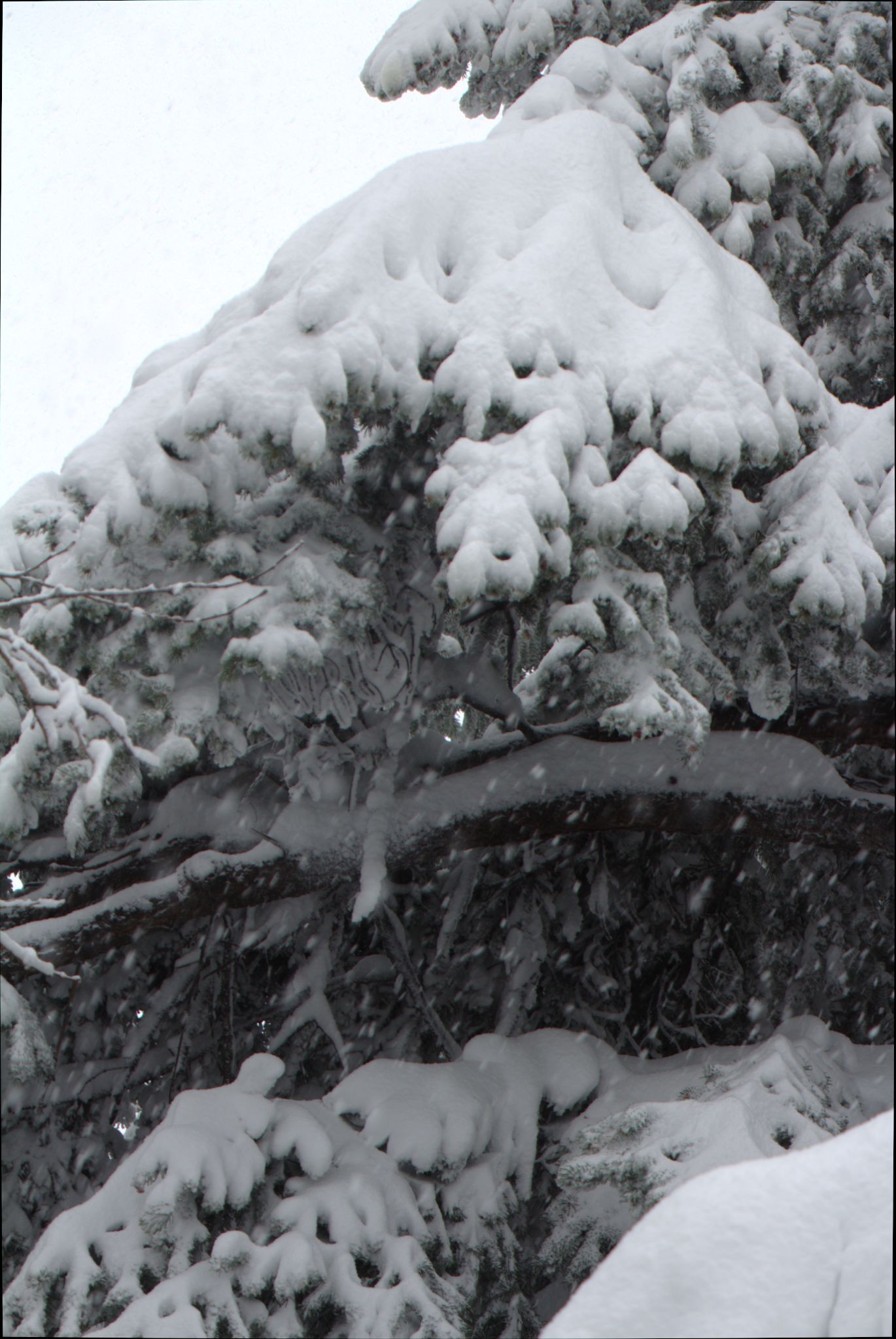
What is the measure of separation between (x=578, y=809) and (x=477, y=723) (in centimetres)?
137

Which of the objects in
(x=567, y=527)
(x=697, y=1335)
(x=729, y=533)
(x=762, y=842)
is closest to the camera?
(x=697, y=1335)

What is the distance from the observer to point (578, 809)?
519 centimetres

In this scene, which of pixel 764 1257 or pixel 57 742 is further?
pixel 57 742

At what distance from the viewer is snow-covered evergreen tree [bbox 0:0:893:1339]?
3.95m

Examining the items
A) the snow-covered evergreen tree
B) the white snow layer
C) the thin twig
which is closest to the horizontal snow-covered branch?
the snow-covered evergreen tree

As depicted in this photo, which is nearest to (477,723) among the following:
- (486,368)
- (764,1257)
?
(486,368)

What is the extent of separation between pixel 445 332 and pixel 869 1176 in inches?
123

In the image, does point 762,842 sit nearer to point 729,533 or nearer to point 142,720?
point 729,533

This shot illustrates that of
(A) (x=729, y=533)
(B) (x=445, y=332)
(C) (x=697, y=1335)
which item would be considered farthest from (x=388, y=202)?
(C) (x=697, y=1335)

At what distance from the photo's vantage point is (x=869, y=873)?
611 centimetres

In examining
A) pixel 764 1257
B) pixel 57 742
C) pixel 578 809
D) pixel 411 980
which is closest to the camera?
pixel 764 1257

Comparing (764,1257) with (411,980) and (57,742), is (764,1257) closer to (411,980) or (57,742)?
(57,742)

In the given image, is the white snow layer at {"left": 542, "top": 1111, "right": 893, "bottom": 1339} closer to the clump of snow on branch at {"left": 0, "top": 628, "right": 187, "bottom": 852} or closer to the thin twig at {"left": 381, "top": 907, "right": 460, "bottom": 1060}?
the clump of snow on branch at {"left": 0, "top": 628, "right": 187, "bottom": 852}

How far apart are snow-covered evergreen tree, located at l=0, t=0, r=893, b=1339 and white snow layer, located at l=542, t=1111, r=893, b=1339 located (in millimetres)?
1335
